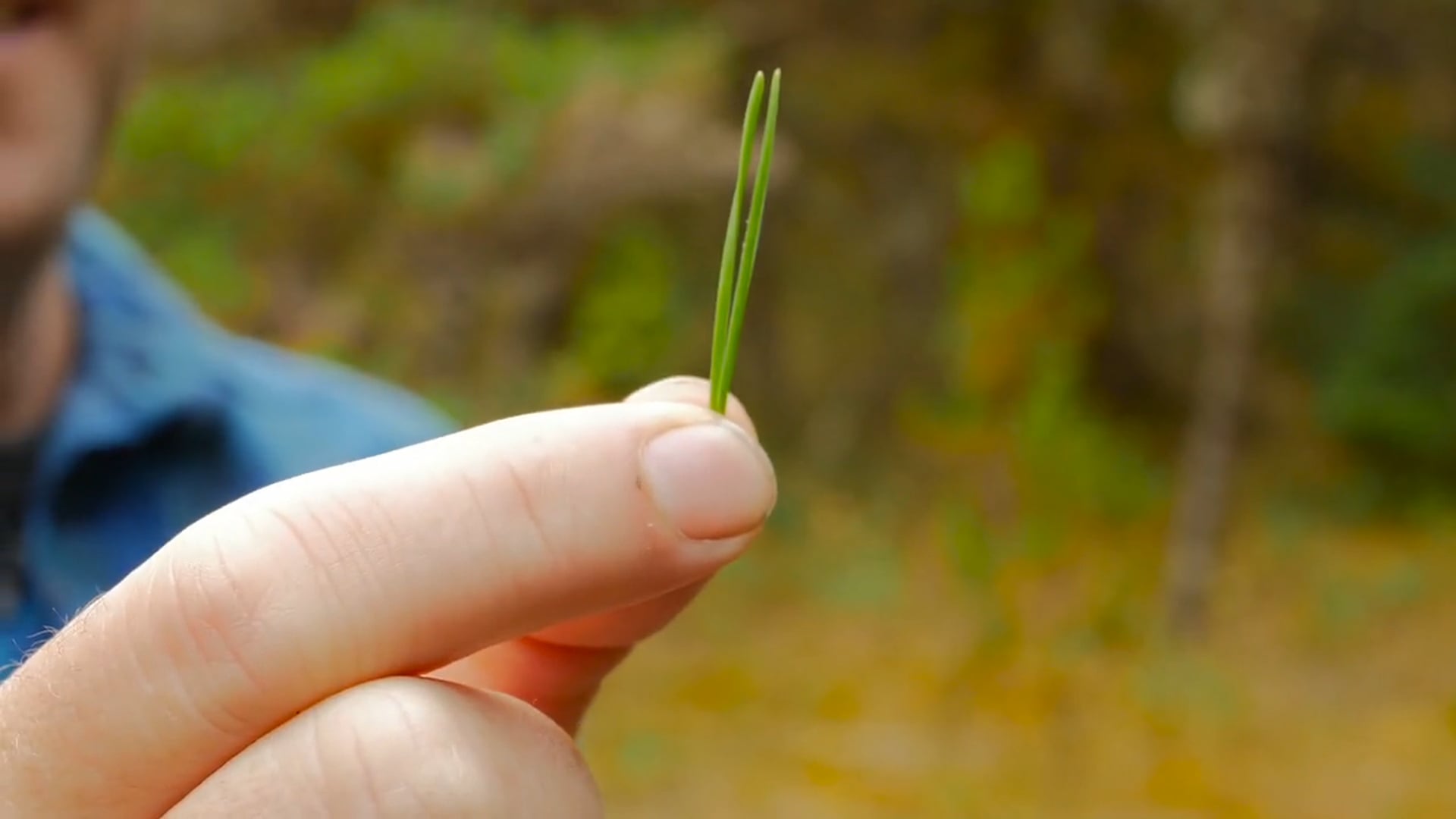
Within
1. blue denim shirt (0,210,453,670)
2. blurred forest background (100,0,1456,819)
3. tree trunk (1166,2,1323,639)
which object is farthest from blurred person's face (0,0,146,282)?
tree trunk (1166,2,1323,639)

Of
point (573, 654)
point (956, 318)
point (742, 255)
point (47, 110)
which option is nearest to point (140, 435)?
point (47, 110)

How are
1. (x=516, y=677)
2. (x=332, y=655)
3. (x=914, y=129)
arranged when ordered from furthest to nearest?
(x=914, y=129) → (x=516, y=677) → (x=332, y=655)

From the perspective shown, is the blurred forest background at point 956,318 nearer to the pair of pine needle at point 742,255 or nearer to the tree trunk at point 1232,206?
the tree trunk at point 1232,206

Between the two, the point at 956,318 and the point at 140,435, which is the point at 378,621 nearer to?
the point at 140,435

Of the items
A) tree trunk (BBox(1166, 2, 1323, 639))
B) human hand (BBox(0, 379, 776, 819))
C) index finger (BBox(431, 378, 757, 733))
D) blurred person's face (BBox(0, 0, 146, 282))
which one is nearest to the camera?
human hand (BBox(0, 379, 776, 819))

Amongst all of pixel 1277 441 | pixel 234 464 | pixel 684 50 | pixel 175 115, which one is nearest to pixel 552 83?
pixel 684 50

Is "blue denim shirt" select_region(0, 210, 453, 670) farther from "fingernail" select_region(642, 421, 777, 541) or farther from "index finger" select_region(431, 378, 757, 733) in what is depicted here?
"fingernail" select_region(642, 421, 777, 541)

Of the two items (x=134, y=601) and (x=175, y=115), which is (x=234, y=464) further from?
(x=175, y=115)
